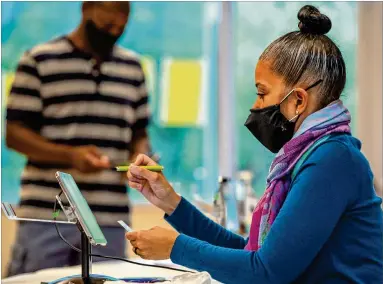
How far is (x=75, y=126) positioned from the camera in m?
2.97

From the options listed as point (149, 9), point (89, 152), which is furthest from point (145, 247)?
point (149, 9)

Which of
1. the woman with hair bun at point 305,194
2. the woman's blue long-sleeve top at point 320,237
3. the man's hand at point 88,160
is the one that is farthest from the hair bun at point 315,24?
the man's hand at point 88,160

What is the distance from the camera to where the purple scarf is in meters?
1.37

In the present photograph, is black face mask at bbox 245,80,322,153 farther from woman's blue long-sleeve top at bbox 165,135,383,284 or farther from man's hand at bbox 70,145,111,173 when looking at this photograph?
man's hand at bbox 70,145,111,173

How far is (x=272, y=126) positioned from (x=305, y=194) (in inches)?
10.0

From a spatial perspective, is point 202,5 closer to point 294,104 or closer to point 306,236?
point 294,104

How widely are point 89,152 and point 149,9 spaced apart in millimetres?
1129

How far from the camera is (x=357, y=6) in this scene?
318 cm

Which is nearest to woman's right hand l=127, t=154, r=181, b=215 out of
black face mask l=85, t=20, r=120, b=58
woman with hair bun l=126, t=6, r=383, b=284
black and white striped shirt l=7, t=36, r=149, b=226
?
woman with hair bun l=126, t=6, r=383, b=284

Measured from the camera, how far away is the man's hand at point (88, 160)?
114 inches

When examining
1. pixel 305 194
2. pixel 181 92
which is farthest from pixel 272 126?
pixel 181 92

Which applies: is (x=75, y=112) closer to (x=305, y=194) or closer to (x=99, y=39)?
(x=99, y=39)

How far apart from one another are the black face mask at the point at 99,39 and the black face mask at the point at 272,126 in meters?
1.70

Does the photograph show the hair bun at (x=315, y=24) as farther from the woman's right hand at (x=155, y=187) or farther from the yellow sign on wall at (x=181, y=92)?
the yellow sign on wall at (x=181, y=92)
